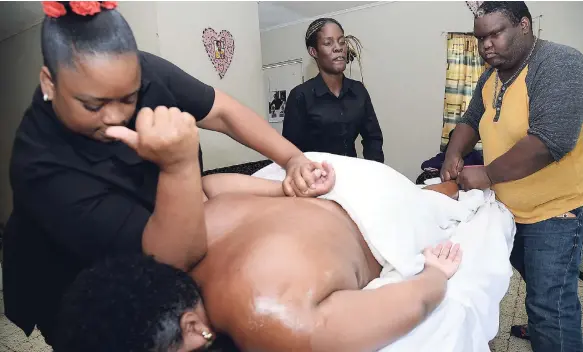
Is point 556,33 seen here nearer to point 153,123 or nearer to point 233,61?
point 233,61

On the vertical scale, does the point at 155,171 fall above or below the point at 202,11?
below

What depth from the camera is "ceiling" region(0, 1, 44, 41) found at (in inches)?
98.7

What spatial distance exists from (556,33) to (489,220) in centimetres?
302

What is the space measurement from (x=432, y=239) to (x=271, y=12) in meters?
3.51

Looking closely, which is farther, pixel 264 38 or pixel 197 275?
pixel 264 38

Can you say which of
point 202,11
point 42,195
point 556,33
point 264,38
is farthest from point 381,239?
point 264,38

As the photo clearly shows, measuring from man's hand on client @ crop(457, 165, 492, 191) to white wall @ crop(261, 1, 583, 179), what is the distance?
8.47 feet

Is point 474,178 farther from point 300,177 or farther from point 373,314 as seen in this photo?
point 373,314

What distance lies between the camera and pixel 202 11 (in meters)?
2.51

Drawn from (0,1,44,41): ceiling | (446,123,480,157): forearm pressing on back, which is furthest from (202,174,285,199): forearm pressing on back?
(0,1,44,41): ceiling

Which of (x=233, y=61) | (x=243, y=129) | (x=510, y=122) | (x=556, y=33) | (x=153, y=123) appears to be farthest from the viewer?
(x=556, y=33)

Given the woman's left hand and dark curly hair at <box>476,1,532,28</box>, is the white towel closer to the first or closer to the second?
the woman's left hand

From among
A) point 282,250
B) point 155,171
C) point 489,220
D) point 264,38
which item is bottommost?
point 489,220

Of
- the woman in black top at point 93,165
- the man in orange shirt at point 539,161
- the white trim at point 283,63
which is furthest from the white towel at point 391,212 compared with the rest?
the white trim at point 283,63
